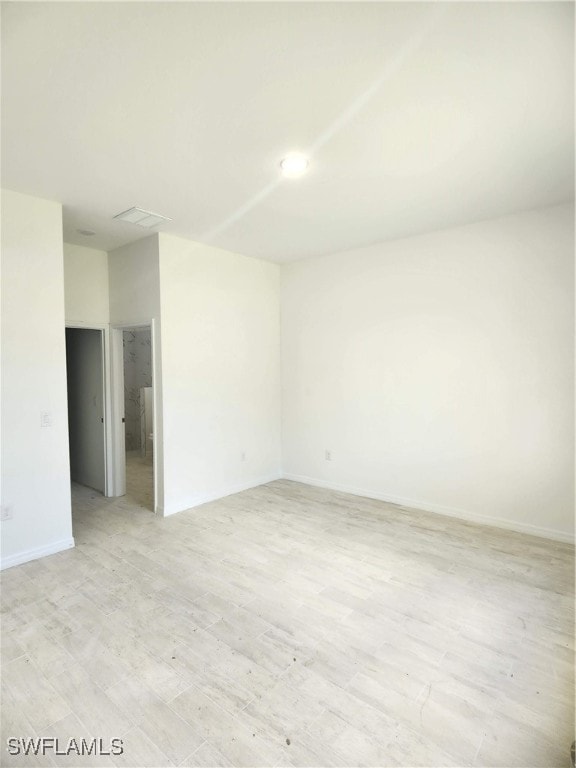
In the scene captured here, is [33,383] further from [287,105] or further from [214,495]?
[287,105]

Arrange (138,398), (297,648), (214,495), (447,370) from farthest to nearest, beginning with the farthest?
(138,398)
(214,495)
(447,370)
(297,648)

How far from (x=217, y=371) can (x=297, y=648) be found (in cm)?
302

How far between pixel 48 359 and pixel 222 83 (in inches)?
96.5

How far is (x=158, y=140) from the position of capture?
232cm

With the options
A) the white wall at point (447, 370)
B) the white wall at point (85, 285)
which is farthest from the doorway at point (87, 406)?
the white wall at point (447, 370)

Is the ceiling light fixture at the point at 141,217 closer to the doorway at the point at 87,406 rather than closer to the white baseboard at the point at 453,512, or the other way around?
the doorway at the point at 87,406

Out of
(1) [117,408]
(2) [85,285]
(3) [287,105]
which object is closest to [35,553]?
(1) [117,408]

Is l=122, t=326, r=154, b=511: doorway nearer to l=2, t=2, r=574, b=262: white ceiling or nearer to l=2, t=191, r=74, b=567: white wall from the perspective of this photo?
l=2, t=191, r=74, b=567: white wall

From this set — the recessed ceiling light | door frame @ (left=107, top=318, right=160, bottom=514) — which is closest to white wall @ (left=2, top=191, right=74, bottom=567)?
door frame @ (left=107, top=318, right=160, bottom=514)

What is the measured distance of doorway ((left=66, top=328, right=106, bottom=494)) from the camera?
4660mm

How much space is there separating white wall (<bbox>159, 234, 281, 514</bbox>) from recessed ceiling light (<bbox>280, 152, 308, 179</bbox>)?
5.90 ft

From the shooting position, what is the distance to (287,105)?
6.61 feet

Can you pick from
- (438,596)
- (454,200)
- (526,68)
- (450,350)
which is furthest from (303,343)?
(526,68)

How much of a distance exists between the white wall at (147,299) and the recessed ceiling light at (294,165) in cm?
183
